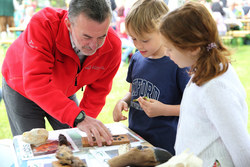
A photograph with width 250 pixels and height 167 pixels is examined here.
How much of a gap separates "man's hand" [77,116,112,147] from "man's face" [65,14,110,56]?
1.32 ft

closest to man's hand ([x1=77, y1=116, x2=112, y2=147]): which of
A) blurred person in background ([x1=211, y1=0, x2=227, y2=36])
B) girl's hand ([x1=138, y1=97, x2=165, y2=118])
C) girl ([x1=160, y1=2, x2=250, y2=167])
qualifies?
girl's hand ([x1=138, y1=97, x2=165, y2=118])

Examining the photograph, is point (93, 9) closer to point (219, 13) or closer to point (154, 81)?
point (154, 81)

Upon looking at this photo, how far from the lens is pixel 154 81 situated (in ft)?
5.46

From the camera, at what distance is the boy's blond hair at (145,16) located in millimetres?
1588

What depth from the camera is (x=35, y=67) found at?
157 cm

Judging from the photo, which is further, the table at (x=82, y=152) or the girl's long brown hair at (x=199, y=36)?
the table at (x=82, y=152)

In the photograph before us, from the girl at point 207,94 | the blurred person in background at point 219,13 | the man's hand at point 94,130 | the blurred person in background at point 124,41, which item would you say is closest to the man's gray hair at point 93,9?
the girl at point 207,94

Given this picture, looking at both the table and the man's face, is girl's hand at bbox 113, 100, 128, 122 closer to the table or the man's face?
the table

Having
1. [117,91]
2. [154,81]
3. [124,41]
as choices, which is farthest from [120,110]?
[124,41]

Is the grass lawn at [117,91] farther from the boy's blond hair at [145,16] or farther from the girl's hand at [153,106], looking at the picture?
the girl's hand at [153,106]

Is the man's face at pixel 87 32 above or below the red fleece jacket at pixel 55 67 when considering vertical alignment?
above

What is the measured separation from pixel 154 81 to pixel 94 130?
0.46 metres

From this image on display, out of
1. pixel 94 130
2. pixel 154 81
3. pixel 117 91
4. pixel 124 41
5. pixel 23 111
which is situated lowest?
pixel 117 91

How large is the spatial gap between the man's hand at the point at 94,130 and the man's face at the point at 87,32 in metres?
0.40
